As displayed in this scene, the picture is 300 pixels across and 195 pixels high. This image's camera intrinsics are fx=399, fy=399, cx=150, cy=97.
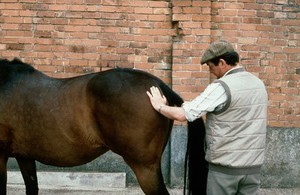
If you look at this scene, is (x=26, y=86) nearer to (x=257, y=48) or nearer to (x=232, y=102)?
(x=232, y=102)

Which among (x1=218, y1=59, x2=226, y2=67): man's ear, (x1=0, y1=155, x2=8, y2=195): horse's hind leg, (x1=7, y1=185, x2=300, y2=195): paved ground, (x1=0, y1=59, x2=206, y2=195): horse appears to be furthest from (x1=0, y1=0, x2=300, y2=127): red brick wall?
(x1=218, y1=59, x2=226, y2=67): man's ear

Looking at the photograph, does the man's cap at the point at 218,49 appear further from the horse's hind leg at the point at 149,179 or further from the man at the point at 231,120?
the horse's hind leg at the point at 149,179

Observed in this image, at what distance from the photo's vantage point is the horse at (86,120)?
336 cm

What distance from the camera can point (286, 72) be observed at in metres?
5.59

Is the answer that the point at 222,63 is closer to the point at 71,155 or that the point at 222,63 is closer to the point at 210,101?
the point at 210,101

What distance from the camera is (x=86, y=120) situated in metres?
3.49

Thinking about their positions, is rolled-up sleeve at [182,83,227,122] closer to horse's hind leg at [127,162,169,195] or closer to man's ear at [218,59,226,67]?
man's ear at [218,59,226,67]

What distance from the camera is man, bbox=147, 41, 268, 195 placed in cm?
269

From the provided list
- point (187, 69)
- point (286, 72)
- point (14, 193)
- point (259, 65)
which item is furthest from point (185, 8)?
point (14, 193)

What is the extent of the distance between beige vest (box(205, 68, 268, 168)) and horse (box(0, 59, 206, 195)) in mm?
638

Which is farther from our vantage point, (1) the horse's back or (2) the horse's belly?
(2) the horse's belly

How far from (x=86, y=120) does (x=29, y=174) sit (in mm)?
1039

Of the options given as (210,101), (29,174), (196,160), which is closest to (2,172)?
(29,174)

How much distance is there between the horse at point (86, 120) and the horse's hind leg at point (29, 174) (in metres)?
0.11
